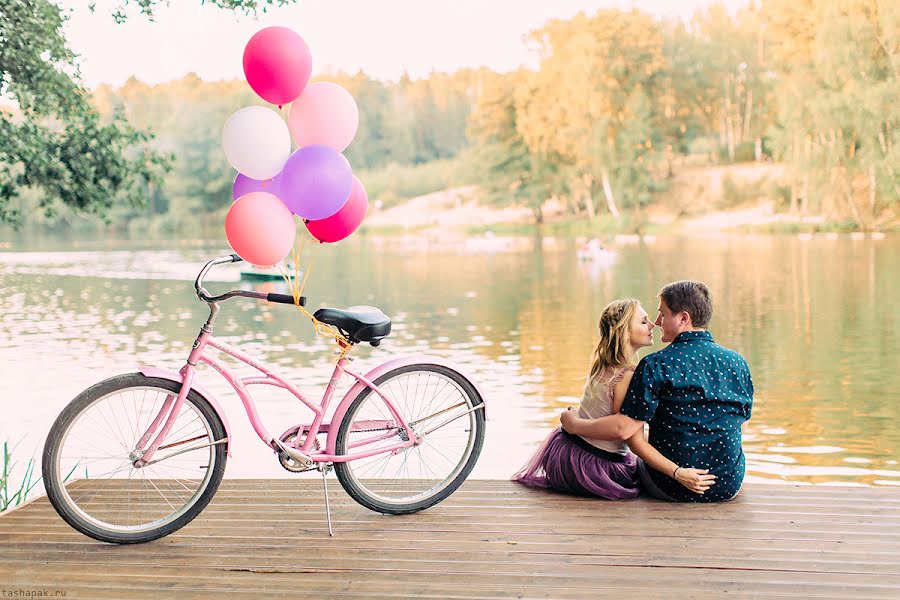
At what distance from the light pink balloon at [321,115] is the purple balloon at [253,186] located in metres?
0.17

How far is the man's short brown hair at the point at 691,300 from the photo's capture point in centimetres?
319

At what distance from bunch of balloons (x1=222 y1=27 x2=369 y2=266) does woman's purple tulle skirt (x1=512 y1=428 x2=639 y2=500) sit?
3.65 feet

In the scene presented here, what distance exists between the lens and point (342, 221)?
12.4 ft

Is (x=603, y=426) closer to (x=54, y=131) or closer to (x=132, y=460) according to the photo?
(x=132, y=460)

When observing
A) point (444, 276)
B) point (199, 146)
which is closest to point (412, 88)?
point (199, 146)

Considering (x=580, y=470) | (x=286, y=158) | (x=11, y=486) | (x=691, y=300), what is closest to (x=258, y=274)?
(x=11, y=486)

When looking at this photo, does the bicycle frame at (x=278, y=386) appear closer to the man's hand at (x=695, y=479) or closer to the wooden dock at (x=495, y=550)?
the wooden dock at (x=495, y=550)

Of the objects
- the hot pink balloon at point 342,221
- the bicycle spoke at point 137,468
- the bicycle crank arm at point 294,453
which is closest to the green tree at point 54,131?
the hot pink balloon at point 342,221

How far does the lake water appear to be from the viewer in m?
7.25

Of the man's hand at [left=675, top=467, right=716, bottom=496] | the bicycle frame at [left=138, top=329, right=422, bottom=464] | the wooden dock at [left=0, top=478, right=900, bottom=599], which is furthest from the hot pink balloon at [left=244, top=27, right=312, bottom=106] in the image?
the man's hand at [left=675, top=467, right=716, bottom=496]

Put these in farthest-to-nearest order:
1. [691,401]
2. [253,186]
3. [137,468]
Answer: [253,186], [691,401], [137,468]

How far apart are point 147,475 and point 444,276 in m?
18.5

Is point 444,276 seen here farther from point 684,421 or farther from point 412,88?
point 412,88

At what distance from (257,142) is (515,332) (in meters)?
9.28
